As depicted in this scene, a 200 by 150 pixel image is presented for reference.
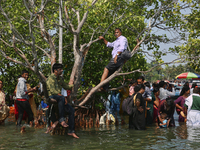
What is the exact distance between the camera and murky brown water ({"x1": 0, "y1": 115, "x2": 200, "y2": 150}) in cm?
710

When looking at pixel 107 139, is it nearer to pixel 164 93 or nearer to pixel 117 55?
pixel 117 55

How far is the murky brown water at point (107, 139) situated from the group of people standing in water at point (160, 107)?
1.20 ft

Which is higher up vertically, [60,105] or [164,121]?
[60,105]

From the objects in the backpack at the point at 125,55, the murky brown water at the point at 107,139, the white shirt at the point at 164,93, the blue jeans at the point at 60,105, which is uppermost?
the backpack at the point at 125,55

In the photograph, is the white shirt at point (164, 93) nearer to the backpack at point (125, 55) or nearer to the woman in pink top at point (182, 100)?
the woman in pink top at point (182, 100)

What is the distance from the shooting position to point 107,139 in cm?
804

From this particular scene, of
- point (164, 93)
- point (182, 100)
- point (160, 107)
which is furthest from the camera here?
point (164, 93)

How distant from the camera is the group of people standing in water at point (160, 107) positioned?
927 centimetres

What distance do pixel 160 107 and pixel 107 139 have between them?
8.90 feet

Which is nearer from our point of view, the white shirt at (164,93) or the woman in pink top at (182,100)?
the woman in pink top at (182,100)

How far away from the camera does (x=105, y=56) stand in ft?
41.4

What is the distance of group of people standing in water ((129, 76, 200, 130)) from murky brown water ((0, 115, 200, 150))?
366mm

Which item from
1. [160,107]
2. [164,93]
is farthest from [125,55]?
[164,93]

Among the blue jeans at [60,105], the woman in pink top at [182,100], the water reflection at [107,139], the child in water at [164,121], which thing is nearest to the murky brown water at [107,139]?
the water reflection at [107,139]
